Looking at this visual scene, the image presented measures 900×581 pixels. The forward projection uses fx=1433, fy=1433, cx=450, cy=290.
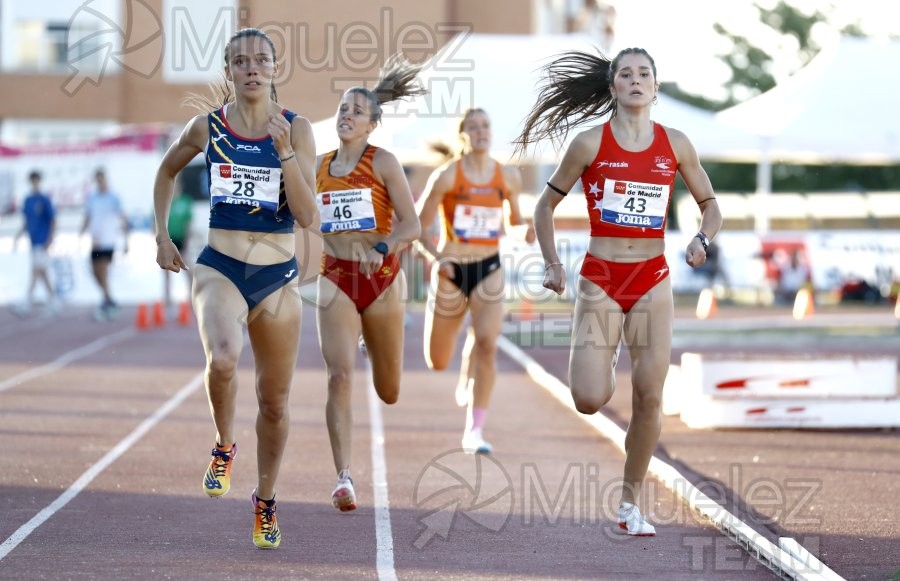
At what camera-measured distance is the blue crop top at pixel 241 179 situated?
6383 mm

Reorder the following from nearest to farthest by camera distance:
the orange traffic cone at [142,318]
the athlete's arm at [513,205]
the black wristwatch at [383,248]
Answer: the black wristwatch at [383,248] < the athlete's arm at [513,205] < the orange traffic cone at [142,318]

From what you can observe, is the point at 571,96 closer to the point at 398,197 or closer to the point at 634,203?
the point at 634,203

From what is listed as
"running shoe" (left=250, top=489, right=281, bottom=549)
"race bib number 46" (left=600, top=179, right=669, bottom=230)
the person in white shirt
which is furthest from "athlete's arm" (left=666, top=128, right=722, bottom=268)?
the person in white shirt

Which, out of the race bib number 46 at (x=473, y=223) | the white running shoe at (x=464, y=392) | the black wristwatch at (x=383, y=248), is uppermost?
the black wristwatch at (x=383, y=248)

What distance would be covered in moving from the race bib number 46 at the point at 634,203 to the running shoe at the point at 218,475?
215cm

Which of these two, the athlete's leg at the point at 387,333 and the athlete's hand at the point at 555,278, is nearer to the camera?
the athlete's hand at the point at 555,278

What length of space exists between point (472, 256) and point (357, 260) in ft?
8.48

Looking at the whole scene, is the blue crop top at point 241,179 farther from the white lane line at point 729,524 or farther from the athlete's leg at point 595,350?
the white lane line at point 729,524

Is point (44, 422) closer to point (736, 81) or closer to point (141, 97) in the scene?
Result: point (141, 97)

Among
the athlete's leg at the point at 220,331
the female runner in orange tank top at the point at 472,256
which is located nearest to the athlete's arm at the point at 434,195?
the female runner in orange tank top at the point at 472,256

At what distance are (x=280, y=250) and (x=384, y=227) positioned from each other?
124 centimetres

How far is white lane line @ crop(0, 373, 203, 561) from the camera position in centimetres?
697

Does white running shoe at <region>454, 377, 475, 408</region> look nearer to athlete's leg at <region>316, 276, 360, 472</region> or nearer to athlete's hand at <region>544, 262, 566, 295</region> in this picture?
athlete's leg at <region>316, 276, 360, 472</region>

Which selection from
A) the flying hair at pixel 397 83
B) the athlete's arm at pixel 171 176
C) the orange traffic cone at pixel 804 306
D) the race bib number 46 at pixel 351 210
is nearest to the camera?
the athlete's arm at pixel 171 176
